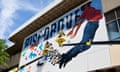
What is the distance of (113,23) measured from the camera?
14.5 meters

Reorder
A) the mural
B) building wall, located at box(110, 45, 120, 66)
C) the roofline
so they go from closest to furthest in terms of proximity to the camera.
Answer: building wall, located at box(110, 45, 120, 66) < the mural < the roofline

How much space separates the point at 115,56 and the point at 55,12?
29.2 ft

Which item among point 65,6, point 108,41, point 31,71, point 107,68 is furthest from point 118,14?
point 31,71

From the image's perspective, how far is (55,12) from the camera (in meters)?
19.8

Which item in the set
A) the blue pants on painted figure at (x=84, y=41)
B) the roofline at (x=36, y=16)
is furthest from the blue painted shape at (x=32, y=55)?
the blue pants on painted figure at (x=84, y=41)

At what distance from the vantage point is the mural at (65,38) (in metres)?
15.4

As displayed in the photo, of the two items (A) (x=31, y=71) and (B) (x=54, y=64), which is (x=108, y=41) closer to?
(B) (x=54, y=64)

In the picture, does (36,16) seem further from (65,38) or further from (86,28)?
(86,28)

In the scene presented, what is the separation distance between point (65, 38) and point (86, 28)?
91.9 inches

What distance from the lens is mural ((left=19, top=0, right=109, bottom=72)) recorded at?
15367 millimetres

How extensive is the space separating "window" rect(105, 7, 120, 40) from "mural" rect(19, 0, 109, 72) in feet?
1.35

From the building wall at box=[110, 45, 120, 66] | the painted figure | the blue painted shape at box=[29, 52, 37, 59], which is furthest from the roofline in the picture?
the building wall at box=[110, 45, 120, 66]

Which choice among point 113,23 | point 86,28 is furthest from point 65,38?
point 113,23

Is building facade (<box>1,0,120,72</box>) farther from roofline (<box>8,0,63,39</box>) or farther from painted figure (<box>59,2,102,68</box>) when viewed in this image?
painted figure (<box>59,2,102,68</box>)
